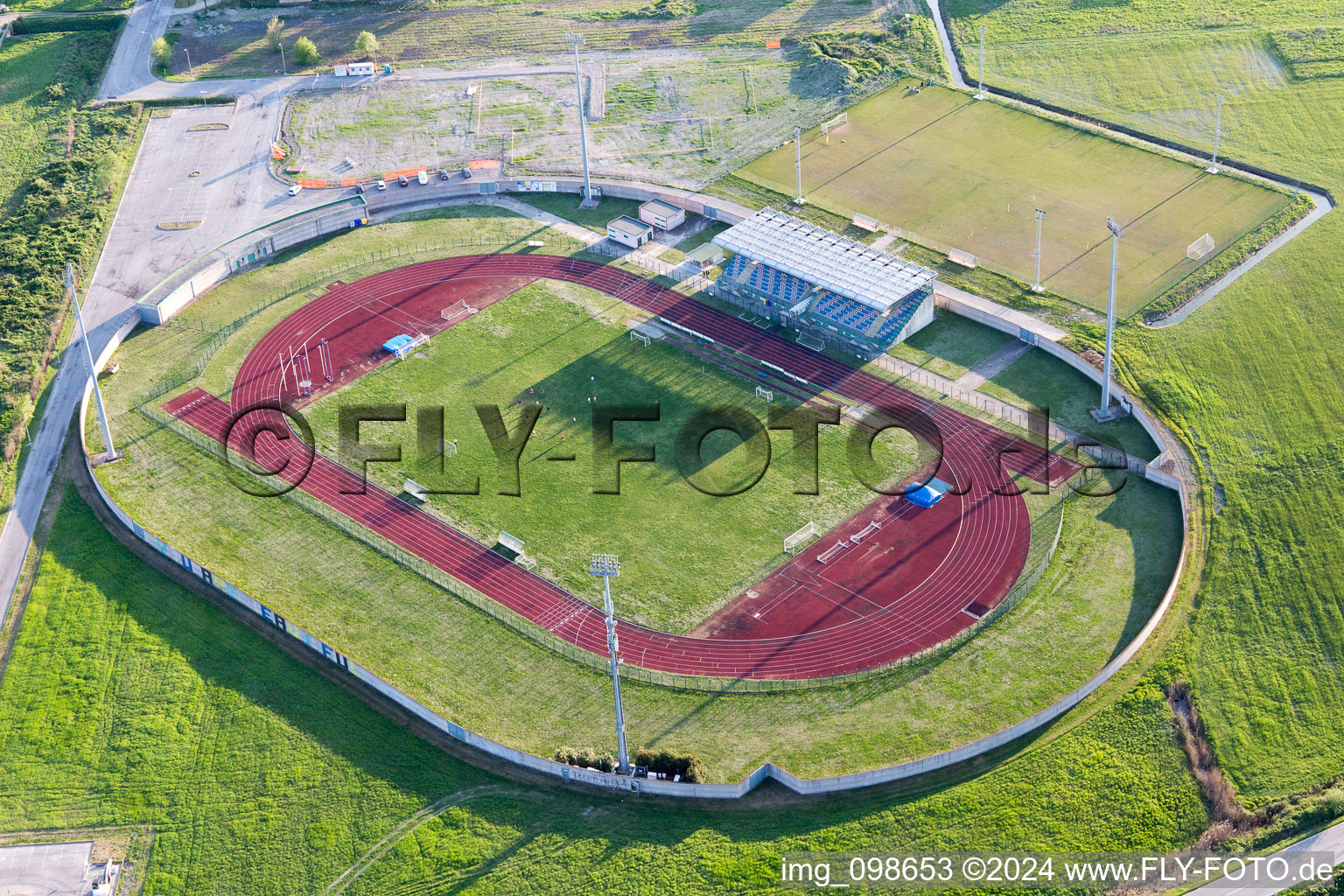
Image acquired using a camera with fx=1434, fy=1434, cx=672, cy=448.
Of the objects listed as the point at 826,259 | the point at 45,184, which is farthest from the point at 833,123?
the point at 45,184

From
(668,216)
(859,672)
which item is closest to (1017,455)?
(859,672)

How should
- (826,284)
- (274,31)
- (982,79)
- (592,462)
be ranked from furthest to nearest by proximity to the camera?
(274,31) → (982,79) → (826,284) → (592,462)

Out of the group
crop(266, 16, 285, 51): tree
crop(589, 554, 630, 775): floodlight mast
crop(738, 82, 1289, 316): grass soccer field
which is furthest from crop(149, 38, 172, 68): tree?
crop(589, 554, 630, 775): floodlight mast

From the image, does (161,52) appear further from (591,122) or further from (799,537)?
(799,537)

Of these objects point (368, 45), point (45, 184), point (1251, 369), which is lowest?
point (1251, 369)

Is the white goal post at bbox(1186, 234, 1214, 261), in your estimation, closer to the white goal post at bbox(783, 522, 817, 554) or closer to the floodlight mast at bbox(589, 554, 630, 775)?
the white goal post at bbox(783, 522, 817, 554)

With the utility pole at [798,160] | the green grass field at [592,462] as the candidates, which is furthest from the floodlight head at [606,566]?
the utility pole at [798,160]

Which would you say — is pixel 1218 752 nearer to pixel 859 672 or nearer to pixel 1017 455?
pixel 859 672

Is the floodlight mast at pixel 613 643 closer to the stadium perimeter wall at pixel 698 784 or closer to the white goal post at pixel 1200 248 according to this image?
the stadium perimeter wall at pixel 698 784
